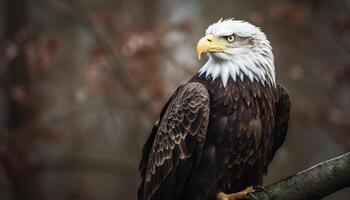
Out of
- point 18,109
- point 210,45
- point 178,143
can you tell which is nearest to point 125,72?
point 18,109

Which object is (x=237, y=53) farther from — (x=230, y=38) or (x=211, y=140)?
(x=211, y=140)

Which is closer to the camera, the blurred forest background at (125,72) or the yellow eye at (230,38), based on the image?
the yellow eye at (230,38)

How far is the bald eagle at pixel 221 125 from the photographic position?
5773mm

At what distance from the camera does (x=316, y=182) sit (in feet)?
15.8

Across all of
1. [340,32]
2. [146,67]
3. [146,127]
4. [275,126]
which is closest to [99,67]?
[146,67]

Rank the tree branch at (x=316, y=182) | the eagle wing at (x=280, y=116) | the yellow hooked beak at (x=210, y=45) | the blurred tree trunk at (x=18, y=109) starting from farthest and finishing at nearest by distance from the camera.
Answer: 1. the blurred tree trunk at (x=18, y=109)
2. the eagle wing at (x=280, y=116)
3. the yellow hooked beak at (x=210, y=45)
4. the tree branch at (x=316, y=182)

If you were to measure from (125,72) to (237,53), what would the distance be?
14.3 feet

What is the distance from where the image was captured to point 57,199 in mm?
14211

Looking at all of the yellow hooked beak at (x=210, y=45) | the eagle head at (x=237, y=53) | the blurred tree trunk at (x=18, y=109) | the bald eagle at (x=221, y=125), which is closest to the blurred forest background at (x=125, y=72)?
the blurred tree trunk at (x=18, y=109)

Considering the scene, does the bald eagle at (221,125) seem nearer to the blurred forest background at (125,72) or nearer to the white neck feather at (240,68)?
the white neck feather at (240,68)

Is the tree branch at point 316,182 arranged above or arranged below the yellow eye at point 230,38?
below

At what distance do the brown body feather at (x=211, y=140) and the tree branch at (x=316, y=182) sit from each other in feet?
2.38

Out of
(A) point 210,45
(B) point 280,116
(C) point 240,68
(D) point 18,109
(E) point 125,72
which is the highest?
(A) point 210,45

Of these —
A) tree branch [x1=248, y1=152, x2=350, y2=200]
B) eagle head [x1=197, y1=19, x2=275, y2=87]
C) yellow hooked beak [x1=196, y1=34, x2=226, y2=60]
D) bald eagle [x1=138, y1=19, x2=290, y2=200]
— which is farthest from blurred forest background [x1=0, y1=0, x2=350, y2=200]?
Answer: tree branch [x1=248, y1=152, x2=350, y2=200]
